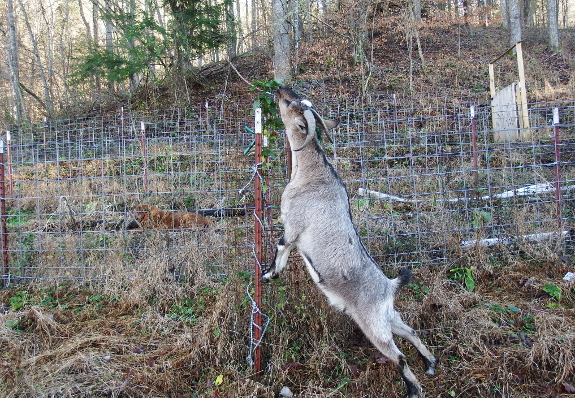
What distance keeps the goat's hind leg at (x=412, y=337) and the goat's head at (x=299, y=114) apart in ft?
5.11

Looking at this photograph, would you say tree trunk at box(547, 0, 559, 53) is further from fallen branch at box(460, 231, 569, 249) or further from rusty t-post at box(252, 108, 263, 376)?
rusty t-post at box(252, 108, 263, 376)

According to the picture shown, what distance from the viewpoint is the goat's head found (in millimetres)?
2941

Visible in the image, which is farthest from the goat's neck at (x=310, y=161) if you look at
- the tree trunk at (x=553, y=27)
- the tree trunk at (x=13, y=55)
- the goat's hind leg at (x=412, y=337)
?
the tree trunk at (x=553, y=27)

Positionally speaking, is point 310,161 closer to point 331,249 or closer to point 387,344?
point 331,249

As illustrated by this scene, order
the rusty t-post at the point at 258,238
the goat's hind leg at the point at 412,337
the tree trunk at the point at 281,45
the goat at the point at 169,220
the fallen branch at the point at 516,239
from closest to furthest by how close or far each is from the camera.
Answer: the goat's hind leg at the point at 412,337 → the rusty t-post at the point at 258,238 → the fallen branch at the point at 516,239 → the goat at the point at 169,220 → the tree trunk at the point at 281,45

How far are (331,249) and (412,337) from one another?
3.09ft

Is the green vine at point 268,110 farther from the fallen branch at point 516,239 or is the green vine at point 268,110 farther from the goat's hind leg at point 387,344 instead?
the fallen branch at point 516,239

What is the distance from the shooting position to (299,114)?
3.04 meters

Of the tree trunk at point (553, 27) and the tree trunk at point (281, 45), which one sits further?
the tree trunk at point (553, 27)

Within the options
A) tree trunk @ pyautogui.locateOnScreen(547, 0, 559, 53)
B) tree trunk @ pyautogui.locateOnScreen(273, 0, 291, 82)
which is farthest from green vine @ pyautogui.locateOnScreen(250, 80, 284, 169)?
tree trunk @ pyautogui.locateOnScreen(547, 0, 559, 53)

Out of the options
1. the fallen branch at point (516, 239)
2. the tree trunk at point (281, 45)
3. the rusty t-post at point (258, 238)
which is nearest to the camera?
the rusty t-post at point (258, 238)

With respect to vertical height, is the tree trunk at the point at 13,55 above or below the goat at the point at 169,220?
above

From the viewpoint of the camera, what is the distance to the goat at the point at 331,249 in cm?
282

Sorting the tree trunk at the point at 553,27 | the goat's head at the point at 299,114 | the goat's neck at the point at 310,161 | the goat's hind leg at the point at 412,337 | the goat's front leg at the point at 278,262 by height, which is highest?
the tree trunk at the point at 553,27
